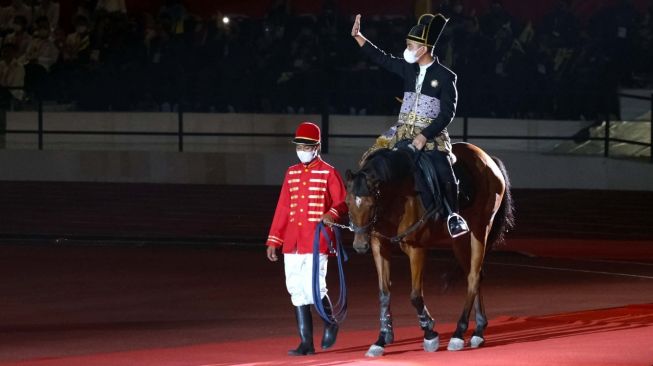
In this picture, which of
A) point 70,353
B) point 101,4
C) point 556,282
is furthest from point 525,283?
point 101,4

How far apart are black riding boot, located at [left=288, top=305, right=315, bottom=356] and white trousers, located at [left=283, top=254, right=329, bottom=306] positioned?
6cm

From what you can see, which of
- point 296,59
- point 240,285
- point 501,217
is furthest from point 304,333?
point 296,59

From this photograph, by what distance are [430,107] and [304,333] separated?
6.71ft

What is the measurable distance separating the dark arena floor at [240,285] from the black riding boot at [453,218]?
93 cm

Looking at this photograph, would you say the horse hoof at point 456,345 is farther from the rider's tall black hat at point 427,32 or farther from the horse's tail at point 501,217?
the rider's tall black hat at point 427,32

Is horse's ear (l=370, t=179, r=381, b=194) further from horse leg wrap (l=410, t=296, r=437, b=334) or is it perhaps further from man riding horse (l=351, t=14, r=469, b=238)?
horse leg wrap (l=410, t=296, r=437, b=334)

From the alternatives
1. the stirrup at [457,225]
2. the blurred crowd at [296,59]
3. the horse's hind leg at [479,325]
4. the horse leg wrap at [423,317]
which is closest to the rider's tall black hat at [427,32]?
the stirrup at [457,225]

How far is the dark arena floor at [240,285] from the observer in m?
11.3

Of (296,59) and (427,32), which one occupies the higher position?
(427,32)

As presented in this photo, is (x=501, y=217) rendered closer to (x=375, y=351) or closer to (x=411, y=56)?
(x=411, y=56)

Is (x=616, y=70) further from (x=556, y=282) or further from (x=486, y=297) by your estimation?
(x=486, y=297)

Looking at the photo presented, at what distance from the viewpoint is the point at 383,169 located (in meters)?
10.8

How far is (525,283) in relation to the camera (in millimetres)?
16438

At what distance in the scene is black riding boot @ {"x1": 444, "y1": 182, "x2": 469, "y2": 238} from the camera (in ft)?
37.1
